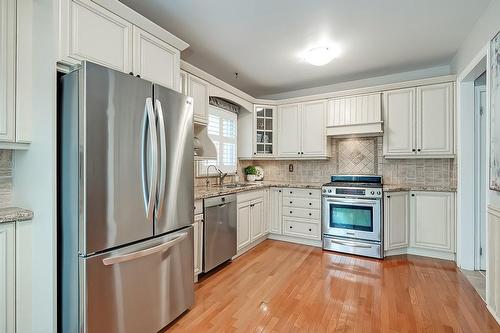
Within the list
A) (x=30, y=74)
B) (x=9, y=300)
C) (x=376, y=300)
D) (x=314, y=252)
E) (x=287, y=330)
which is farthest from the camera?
(x=314, y=252)

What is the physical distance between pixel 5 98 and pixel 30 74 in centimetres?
21

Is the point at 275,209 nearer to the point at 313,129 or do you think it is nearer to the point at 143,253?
the point at 313,129

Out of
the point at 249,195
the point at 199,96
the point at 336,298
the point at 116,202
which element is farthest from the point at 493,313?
the point at 199,96

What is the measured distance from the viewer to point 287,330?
Result: 1.86m

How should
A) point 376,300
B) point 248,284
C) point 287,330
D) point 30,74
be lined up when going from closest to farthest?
point 30,74 → point 287,330 → point 376,300 → point 248,284

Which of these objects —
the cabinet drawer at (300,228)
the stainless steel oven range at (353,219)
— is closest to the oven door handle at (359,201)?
the stainless steel oven range at (353,219)

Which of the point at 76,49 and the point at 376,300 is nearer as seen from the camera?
the point at 76,49

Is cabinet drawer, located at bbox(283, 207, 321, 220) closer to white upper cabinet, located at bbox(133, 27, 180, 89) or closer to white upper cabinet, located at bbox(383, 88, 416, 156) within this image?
white upper cabinet, located at bbox(383, 88, 416, 156)

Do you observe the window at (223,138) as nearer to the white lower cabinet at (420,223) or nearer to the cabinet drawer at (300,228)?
the cabinet drawer at (300,228)

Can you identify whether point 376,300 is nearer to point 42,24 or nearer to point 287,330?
point 287,330

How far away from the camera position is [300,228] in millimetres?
3900

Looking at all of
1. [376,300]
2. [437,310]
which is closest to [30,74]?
[376,300]

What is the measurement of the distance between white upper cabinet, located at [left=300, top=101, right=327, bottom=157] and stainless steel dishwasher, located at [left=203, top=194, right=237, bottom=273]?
1672 millimetres

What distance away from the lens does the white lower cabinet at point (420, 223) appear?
3225mm
